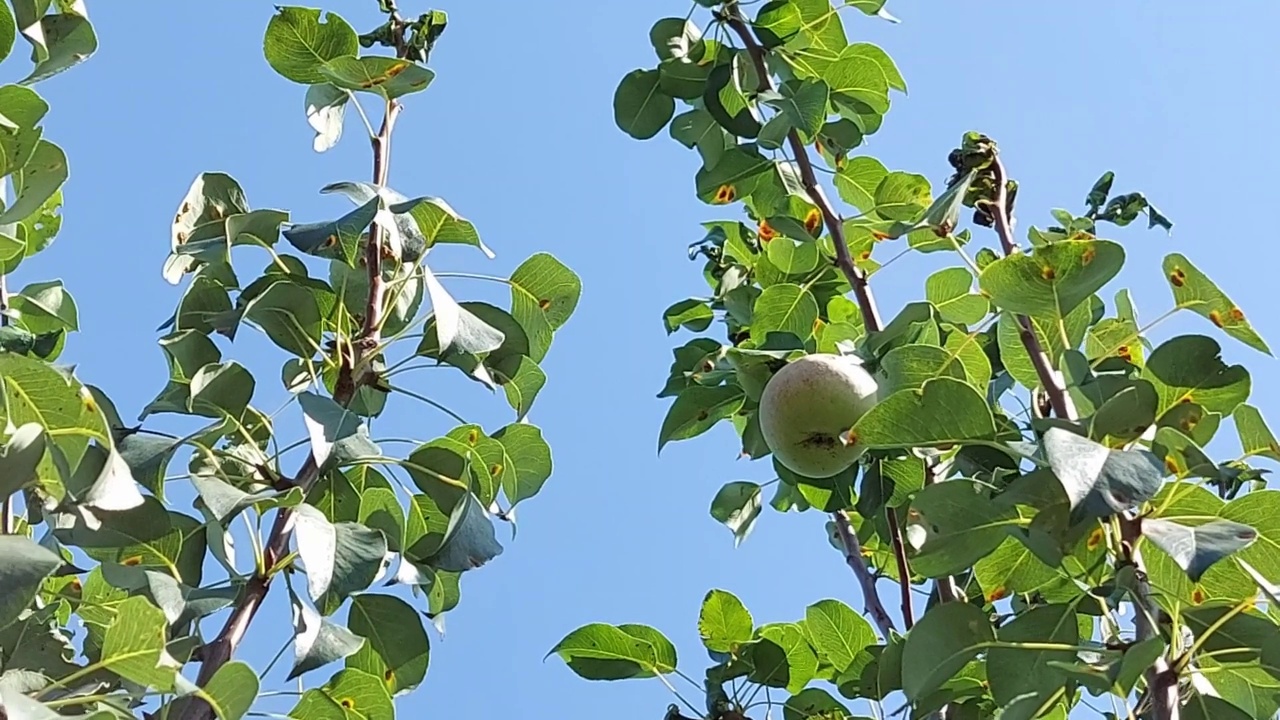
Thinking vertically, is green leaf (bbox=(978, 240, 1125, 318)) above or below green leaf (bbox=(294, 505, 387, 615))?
above

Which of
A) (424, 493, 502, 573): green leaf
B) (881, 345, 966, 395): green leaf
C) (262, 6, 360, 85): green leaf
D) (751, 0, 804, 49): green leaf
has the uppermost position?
(751, 0, 804, 49): green leaf

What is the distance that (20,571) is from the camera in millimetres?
1035

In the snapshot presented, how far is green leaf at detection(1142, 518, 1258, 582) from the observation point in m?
1.12

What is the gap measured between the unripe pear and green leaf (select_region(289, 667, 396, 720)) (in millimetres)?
636

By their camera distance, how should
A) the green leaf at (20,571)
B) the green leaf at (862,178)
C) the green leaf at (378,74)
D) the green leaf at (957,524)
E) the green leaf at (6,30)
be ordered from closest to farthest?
1. the green leaf at (20,571)
2. the green leaf at (957,524)
3. the green leaf at (6,30)
4. the green leaf at (378,74)
5. the green leaf at (862,178)

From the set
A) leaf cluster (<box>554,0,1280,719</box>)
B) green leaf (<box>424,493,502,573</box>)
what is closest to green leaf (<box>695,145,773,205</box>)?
leaf cluster (<box>554,0,1280,719</box>)

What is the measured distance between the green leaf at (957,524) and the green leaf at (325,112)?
3.34 feet

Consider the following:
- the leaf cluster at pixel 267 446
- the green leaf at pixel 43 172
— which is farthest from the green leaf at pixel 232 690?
the green leaf at pixel 43 172

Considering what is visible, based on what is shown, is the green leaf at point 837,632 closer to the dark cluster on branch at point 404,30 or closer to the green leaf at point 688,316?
the green leaf at point 688,316

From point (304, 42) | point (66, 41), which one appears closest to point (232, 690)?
point (66, 41)

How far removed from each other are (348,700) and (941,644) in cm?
68

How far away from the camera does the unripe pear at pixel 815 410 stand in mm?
1693

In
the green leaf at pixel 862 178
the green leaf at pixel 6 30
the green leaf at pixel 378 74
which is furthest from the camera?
the green leaf at pixel 862 178

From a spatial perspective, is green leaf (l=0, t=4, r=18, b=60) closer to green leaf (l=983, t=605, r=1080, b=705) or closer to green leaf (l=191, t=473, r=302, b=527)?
green leaf (l=191, t=473, r=302, b=527)
